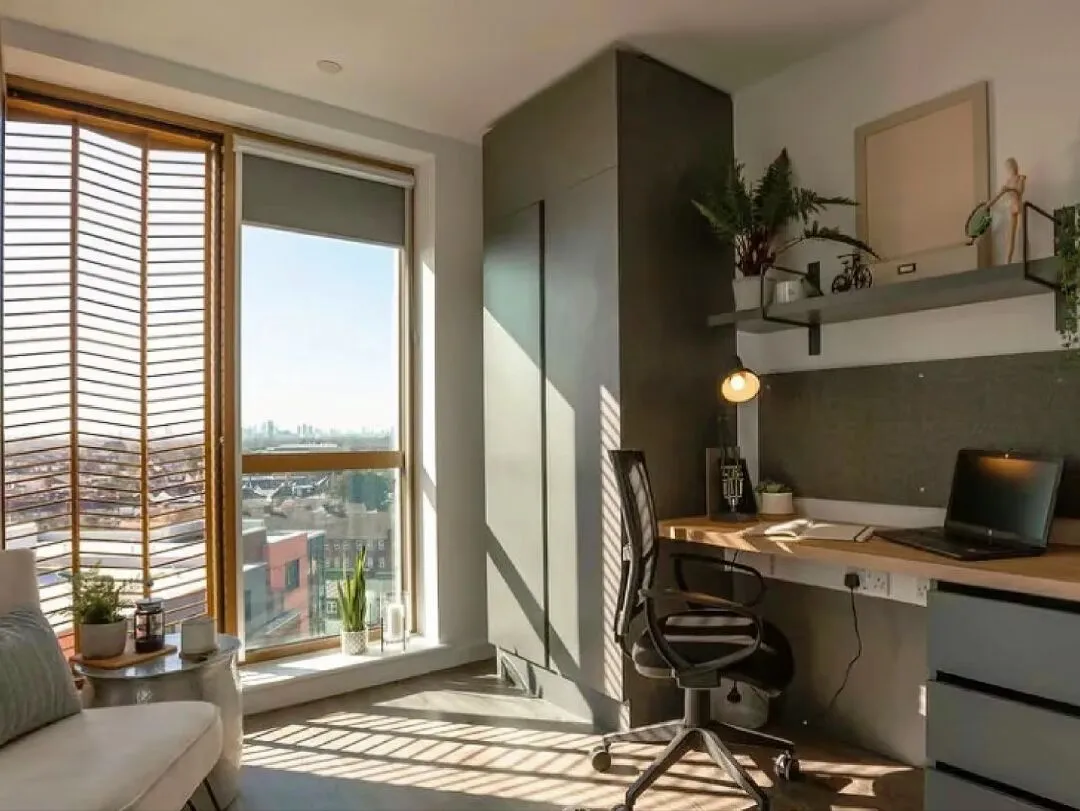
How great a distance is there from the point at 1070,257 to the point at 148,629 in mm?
2966

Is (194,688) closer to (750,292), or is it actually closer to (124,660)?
(124,660)

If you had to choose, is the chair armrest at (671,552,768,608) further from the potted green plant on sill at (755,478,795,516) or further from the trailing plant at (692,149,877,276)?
the trailing plant at (692,149,877,276)

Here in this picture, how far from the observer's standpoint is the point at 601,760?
2521mm

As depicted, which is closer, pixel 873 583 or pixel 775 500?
pixel 873 583

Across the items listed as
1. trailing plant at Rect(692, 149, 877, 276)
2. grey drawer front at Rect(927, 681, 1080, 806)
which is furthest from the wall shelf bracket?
grey drawer front at Rect(927, 681, 1080, 806)

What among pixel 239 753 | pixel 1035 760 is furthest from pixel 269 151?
pixel 1035 760

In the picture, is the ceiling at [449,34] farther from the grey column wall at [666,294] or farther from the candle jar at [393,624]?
the candle jar at [393,624]

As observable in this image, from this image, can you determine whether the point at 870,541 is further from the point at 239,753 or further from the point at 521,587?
the point at 239,753

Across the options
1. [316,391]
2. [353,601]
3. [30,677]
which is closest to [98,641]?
[30,677]

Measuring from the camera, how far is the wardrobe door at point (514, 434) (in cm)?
319

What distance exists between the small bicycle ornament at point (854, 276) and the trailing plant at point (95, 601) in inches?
106

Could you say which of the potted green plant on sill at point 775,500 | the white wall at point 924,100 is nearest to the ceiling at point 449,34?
the white wall at point 924,100

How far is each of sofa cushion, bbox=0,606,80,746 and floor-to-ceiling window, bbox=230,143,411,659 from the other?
1291 mm

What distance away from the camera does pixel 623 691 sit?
274cm
